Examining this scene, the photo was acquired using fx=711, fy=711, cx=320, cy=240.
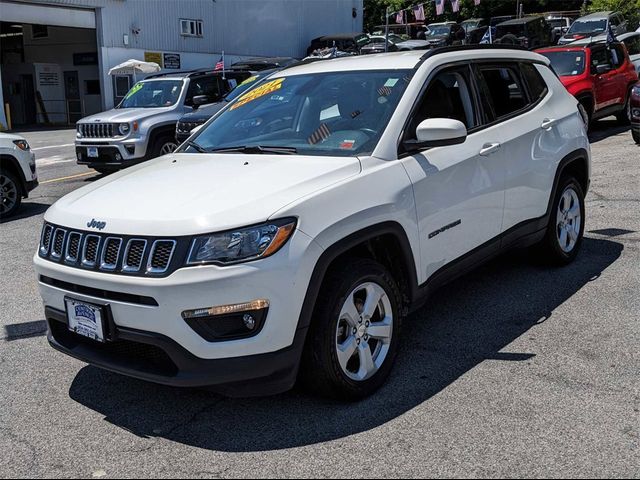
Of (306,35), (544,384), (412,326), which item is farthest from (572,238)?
(306,35)

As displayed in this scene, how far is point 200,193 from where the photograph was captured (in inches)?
146

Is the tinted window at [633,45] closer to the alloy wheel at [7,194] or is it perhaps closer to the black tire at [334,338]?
the alloy wheel at [7,194]

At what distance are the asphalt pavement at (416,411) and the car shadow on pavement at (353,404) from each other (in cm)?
1

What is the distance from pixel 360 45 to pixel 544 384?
29.2m

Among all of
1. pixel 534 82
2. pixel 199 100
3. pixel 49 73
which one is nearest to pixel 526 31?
pixel 199 100

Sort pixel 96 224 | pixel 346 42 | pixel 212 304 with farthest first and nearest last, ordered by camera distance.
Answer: pixel 346 42 < pixel 96 224 < pixel 212 304

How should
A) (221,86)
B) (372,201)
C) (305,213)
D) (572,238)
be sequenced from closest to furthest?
(305,213), (372,201), (572,238), (221,86)

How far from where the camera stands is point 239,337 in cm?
337

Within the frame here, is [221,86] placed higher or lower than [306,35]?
lower

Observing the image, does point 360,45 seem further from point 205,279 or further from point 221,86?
point 205,279

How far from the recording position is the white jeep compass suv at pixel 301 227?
3.35m

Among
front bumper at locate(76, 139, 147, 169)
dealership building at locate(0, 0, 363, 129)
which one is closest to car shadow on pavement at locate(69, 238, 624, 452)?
front bumper at locate(76, 139, 147, 169)

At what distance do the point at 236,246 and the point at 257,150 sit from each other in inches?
51.1

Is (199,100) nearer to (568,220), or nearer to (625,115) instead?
(568,220)
